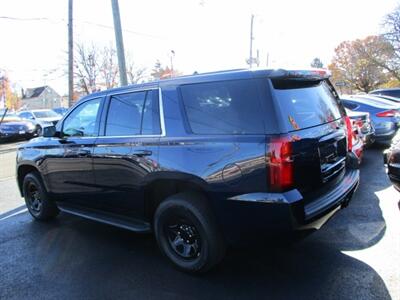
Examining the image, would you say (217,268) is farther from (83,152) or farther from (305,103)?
(83,152)

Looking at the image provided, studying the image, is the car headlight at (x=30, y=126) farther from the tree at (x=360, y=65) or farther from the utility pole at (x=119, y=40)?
the tree at (x=360, y=65)

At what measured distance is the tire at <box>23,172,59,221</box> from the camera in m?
5.40

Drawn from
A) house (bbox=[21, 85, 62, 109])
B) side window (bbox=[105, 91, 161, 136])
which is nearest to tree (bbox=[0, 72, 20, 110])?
house (bbox=[21, 85, 62, 109])

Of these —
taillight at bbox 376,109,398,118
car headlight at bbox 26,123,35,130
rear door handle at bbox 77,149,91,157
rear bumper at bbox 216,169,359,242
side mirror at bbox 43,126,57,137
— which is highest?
side mirror at bbox 43,126,57,137

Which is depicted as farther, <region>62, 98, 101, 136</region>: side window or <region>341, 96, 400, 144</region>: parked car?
<region>341, 96, 400, 144</region>: parked car

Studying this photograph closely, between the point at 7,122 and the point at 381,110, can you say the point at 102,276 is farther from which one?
the point at 7,122

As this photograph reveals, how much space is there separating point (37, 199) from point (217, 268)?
10.7 ft

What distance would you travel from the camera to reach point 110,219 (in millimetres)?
4324

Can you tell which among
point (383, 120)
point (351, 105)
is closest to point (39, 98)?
point (351, 105)

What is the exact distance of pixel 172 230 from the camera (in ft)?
12.4

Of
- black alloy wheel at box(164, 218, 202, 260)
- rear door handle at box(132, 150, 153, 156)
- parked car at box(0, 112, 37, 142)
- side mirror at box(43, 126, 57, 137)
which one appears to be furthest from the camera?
parked car at box(0, 112, 37, 142)

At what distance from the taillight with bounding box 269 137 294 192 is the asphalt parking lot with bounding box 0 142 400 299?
0.57m

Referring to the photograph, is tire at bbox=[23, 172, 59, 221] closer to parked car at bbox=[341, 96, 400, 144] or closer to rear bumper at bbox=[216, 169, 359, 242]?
rear bumper at bbox=[216, 169, 359, 242]

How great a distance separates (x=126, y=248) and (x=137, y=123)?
4.92 feet
